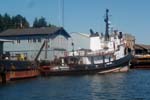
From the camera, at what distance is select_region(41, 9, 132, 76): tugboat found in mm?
69375

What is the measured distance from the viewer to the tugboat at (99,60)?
6938 cm

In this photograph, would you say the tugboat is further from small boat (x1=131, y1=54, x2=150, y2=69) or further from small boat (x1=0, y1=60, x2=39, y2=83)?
small boat (x1=131, y1=54, x2=150, y2=69)

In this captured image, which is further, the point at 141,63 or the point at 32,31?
the point at 141,63

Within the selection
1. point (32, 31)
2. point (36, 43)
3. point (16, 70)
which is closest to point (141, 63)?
point (36, 43)

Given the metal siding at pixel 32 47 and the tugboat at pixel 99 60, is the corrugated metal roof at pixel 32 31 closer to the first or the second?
the metal siding at pixel 32 47

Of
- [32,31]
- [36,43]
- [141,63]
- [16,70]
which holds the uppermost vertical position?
[32,31]

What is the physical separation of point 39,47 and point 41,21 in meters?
101

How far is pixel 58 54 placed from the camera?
79312 millimetres

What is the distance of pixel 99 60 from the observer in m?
73.9

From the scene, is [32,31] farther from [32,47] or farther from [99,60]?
[99,60]

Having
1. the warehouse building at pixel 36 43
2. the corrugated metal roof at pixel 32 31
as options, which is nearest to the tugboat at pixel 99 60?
the warehouse building at pixel 36 43

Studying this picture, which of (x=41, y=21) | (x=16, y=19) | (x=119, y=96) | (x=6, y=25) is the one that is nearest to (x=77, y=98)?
(x=119, y=96)

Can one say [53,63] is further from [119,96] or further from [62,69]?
[119,96]

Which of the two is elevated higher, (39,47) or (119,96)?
(39,47)
